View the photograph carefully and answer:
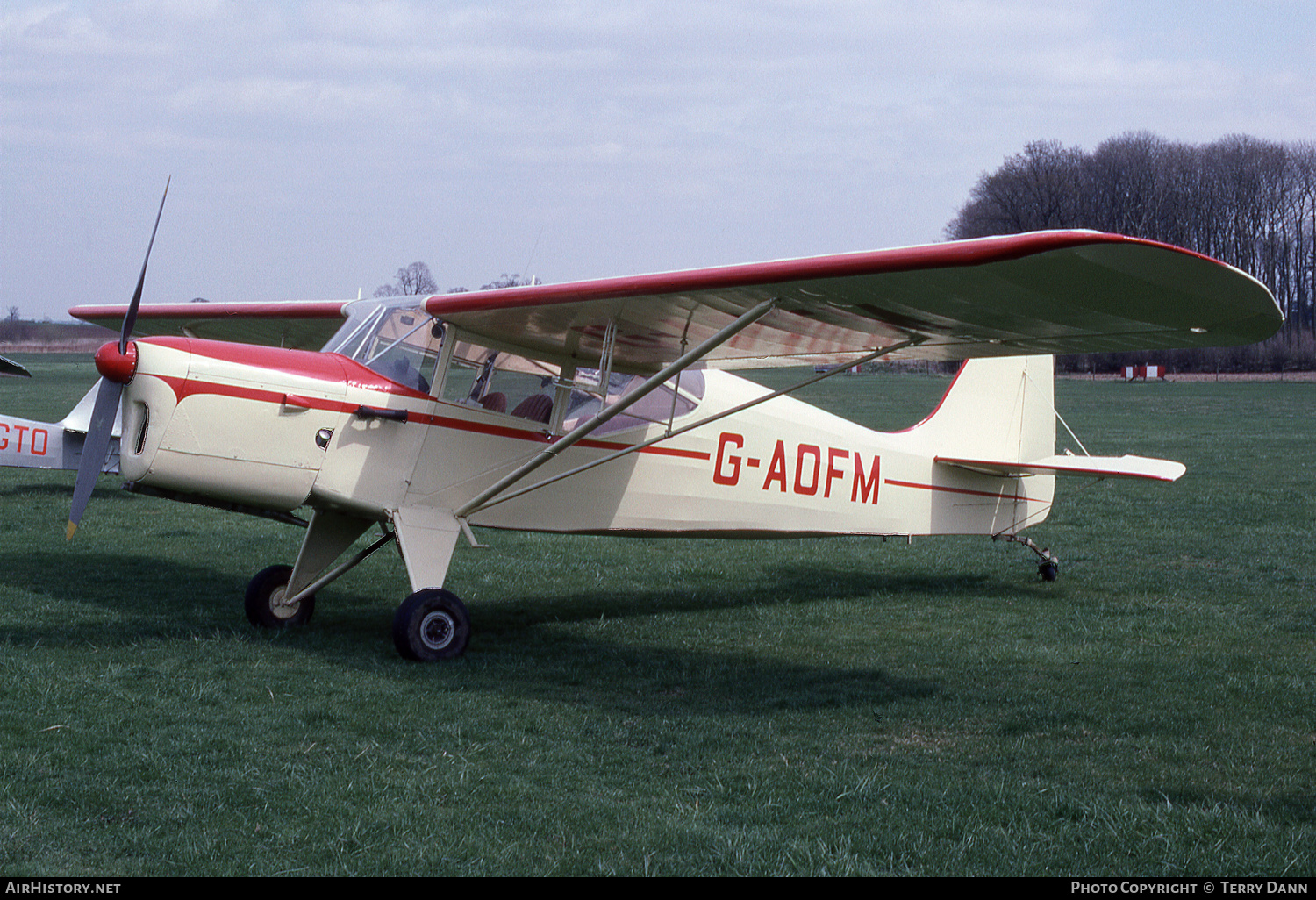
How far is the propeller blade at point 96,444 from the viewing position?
257 inches

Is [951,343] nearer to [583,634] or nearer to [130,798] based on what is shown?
[583,634]

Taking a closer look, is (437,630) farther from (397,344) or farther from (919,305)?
(919,305)

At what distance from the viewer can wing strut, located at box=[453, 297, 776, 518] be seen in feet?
19.6

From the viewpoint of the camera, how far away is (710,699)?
6090 mm

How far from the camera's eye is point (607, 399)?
779 cm

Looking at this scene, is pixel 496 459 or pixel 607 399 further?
pixel 607 399

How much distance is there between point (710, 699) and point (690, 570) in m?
4.45

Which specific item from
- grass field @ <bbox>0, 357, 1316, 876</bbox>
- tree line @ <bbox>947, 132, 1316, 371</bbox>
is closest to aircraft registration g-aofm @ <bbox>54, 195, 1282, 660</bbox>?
grass field @ <bbox>0, 357, 1316, 876</bbox>

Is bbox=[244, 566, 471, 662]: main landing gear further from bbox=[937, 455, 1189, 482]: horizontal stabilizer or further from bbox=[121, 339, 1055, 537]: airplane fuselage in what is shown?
bbox=[937, 455, 1189, 482]: horizontal stabilizer

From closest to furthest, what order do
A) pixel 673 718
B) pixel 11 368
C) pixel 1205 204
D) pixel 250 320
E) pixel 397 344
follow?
pixel 673 718 < pixel 397 344 < pixel 250 320 < pixel 11 368 < pixel 1205 204

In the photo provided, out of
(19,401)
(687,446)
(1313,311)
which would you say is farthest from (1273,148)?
(687,446)

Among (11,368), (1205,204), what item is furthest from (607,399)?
(1205,204)

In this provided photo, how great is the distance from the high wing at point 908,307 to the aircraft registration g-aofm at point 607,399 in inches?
0.7

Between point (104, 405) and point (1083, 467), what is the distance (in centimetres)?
726
